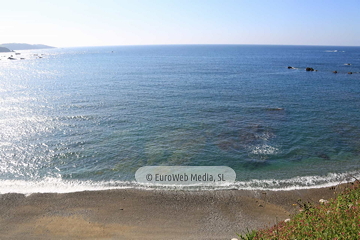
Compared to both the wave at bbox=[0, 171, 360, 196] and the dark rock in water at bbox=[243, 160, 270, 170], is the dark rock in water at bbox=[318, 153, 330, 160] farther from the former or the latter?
the dark rock in water at bbox=[243, 160, 270, 170]

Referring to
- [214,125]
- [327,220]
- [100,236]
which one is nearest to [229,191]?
[327,220]

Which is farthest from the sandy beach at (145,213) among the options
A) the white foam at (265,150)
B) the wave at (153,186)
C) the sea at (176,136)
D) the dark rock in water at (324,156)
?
the white foam at (265,150)

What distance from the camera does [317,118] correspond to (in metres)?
41.2

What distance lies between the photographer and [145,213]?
20.6 meters

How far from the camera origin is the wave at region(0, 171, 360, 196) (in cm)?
2392

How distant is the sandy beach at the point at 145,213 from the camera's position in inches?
722

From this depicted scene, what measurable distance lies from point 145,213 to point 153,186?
165 inches

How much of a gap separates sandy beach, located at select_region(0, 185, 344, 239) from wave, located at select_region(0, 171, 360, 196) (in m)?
0.76

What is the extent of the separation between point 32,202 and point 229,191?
64.6 ft

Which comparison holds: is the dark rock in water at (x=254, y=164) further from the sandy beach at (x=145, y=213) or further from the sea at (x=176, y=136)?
the sandy beach at (x=145, y=213)

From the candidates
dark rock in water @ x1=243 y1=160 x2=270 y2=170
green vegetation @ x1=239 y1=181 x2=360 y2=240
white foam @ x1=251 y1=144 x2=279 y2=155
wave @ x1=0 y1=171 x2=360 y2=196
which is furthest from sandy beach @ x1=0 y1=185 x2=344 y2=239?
white foam @ x1=251 y1=144 x2=279 y2=155

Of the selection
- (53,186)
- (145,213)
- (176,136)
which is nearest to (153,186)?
(145,213)

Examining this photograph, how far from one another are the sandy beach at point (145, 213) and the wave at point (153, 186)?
2.50 feet

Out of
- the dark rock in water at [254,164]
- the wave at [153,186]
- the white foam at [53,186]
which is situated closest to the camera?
the wave at [153,186]
